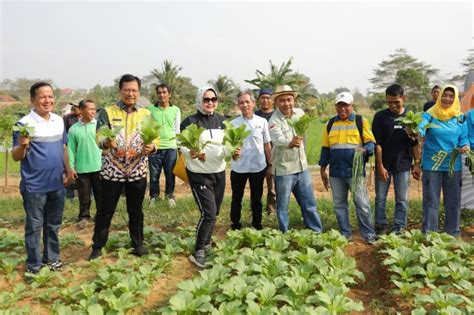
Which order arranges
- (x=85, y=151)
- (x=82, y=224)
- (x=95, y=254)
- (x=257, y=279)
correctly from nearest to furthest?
(x=257, y=279)
(x=95, y=254)
(x=85, y=151)
(x=82, y=224)

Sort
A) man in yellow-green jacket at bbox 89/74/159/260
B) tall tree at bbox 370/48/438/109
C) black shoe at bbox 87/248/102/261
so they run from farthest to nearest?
tall tree at bbox 370/48/438/109 → black shoe at bbox 87/248/102/261 → man in yellow-green jacket at bbox 89/74/159/260

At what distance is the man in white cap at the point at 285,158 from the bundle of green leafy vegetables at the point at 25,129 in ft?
8.77

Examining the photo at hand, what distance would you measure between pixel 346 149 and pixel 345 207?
2.56 ft

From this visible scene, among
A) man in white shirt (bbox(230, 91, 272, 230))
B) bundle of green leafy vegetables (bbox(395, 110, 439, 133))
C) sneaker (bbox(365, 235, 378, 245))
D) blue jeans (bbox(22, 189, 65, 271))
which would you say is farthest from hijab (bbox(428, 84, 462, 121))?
blue jeans (bbox(22, 189, 65, 271))

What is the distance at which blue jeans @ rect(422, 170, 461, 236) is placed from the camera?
5.09 meters

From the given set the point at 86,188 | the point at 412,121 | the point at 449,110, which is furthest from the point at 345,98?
the point at 86,188

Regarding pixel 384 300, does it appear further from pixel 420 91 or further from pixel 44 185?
pixel 420 91

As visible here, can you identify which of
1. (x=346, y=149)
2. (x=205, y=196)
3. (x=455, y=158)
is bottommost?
(x=205, y=196)

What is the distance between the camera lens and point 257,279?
150 inches

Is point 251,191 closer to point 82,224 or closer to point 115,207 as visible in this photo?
point 115,207

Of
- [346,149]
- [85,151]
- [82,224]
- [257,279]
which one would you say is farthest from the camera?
[82,224]

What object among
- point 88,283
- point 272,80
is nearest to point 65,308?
point 88,283

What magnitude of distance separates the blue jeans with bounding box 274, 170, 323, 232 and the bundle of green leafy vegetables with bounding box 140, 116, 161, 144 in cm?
170

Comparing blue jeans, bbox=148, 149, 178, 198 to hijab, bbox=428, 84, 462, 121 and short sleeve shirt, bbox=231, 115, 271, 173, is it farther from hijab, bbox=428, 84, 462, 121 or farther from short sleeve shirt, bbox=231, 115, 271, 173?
hijab, bbox=428, 84, 462, 121
